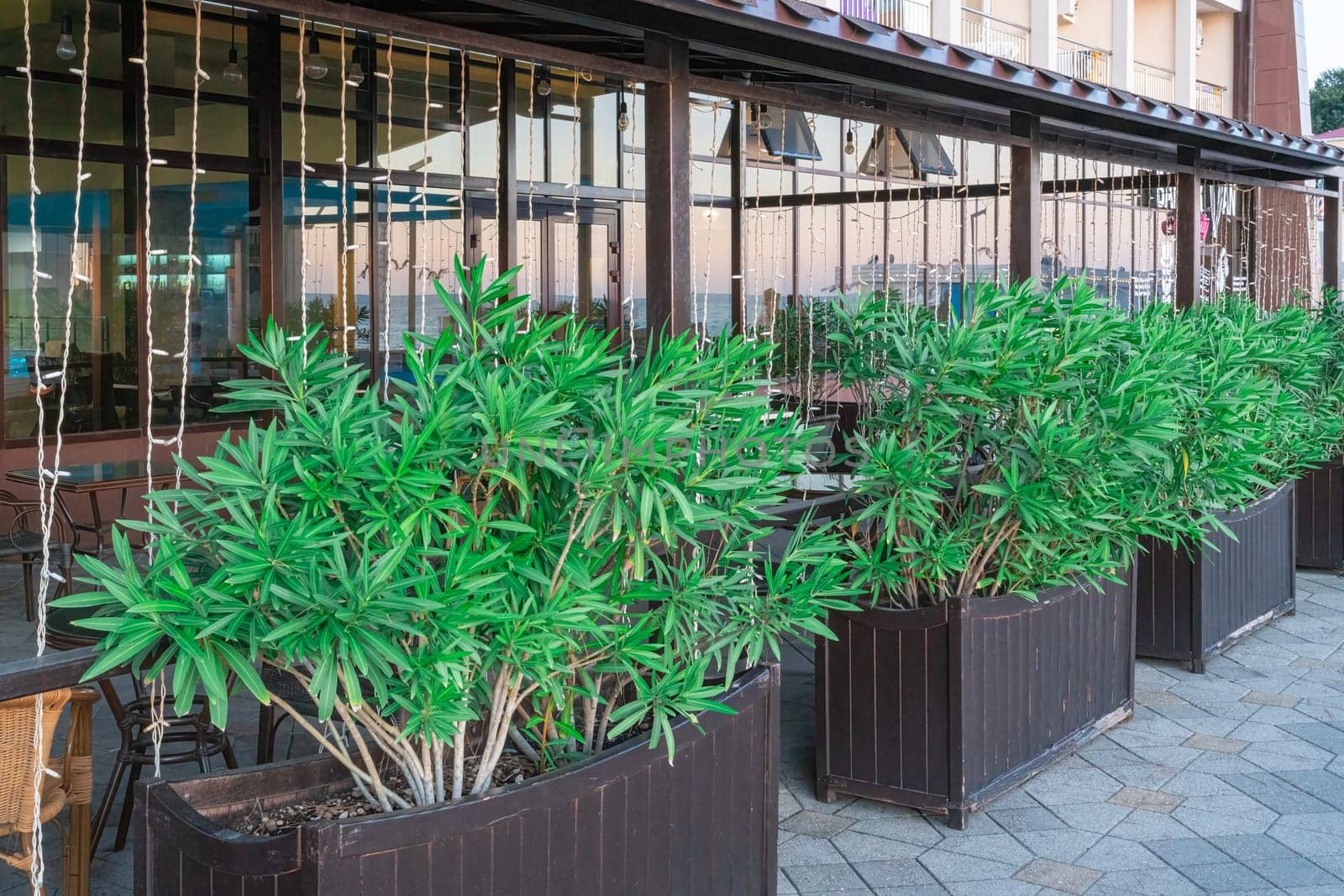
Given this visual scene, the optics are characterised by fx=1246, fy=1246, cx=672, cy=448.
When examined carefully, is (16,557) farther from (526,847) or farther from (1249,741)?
(1249,741)

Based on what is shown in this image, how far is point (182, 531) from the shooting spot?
7.22 feet

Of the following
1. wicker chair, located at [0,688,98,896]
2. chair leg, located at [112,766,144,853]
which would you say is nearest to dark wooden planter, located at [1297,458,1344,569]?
chair leg, located at [112,766,144,853]

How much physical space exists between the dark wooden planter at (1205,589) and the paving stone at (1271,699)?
326mm

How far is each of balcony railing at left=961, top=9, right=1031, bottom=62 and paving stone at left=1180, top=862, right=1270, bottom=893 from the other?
1640 centimetres

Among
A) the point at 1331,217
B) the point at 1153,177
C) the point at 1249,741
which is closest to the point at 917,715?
the point at 1249,741

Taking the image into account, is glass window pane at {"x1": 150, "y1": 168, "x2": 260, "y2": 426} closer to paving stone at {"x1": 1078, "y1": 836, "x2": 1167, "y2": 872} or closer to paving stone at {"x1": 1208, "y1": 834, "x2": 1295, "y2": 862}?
paving stone at {"x1": 1078, "y1": 836, "x2": 1167, "y2": 872}

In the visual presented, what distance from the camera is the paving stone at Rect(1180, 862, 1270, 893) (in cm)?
340

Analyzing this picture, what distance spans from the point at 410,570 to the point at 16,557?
17.4 ft

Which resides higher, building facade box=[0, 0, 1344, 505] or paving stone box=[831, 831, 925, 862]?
building facade box=[0, 0, 1344, 505]

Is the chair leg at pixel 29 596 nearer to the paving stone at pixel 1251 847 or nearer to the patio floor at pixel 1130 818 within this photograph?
the patio floor at pixel 1130 818

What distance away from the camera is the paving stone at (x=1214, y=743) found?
14.9ft

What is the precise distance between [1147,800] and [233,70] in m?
7.29

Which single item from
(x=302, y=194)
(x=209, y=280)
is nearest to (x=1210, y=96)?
(x=209, y=280)

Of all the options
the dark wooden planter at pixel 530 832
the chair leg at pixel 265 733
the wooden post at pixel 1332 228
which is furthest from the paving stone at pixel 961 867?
the wooden post at pixel 1332 228
